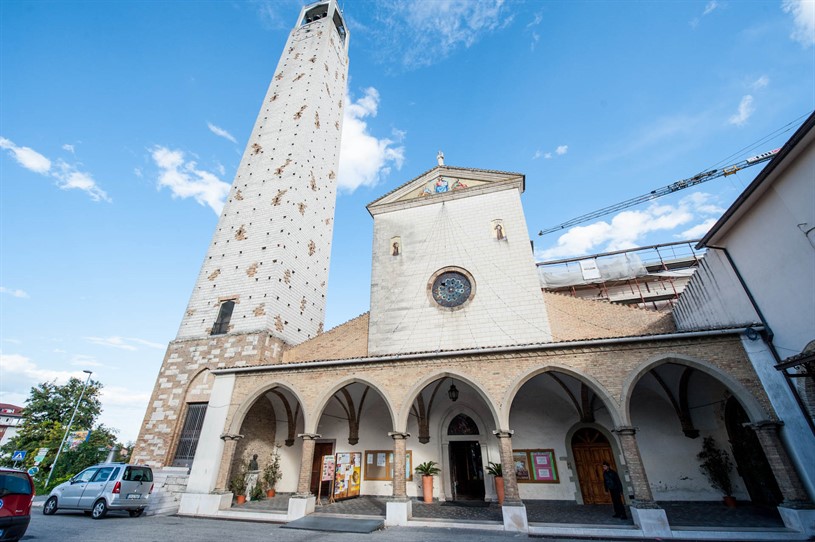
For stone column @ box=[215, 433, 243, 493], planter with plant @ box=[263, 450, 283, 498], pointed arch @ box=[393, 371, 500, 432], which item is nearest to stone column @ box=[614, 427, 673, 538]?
pointed arch @ box=[393, 371, 500, 432]

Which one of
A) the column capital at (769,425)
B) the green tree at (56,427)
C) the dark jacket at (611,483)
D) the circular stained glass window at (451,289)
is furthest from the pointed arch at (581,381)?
the green tree at (56,427)

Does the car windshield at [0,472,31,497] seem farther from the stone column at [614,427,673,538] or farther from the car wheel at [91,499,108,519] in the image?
the stone column at [614,427,673,538]

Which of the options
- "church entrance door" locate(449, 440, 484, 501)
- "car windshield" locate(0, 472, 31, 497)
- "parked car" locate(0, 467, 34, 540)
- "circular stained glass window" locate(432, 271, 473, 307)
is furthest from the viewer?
"circular stained glass window" locate(432, 271, 473, 307)

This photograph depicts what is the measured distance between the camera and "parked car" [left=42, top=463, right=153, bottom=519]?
29.0 feet

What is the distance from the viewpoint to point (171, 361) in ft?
45.5

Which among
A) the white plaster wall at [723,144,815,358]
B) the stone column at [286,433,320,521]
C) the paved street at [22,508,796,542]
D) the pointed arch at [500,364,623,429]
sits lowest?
the paved street at [22,508,796,542]

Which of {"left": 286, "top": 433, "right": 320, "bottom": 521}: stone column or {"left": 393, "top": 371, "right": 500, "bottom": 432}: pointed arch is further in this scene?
{"left": 393, "top": 371, "right": 500, "bottom": 432}: pointed arch

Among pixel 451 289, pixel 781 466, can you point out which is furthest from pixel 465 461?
pixel 781 466

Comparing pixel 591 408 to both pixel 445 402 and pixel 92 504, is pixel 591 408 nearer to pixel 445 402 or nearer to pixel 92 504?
pixel 445 402

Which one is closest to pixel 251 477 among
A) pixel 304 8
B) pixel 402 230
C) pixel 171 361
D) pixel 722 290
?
pixel 171 361

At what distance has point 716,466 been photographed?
945 cm

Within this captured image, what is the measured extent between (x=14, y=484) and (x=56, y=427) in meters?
25.0

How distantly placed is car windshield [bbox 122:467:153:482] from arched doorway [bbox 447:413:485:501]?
8839 millimetres

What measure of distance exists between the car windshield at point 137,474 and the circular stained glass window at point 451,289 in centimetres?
998
